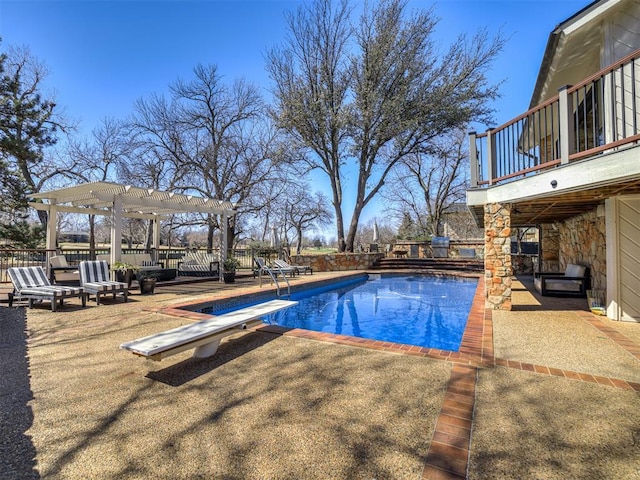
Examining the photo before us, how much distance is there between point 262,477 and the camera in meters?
1.80

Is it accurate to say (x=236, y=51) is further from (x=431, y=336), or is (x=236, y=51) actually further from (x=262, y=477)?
(x=262, y=477)

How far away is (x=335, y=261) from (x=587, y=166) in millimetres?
12471

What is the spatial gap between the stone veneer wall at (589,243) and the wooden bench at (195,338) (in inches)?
262

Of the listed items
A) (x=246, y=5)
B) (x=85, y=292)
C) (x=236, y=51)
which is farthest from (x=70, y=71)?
(x=85, y=292)

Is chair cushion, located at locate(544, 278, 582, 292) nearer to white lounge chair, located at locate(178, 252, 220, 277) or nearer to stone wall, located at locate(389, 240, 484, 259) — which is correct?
stone wall, located at locate(389, 240, 484, 259)

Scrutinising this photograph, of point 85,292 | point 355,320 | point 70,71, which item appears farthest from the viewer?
point 70,71

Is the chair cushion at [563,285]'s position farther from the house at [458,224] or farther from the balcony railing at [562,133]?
the house at [458,224]

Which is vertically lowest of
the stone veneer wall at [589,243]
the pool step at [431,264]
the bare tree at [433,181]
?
the pool step at [431,264]

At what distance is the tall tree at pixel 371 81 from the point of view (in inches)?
580

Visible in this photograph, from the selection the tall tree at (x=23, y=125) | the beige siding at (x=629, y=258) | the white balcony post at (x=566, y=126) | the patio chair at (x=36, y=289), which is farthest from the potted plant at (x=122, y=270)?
the beige siding at (x=629, y=258)

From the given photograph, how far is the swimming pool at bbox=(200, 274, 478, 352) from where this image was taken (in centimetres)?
629

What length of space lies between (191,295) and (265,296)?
1.95 metres

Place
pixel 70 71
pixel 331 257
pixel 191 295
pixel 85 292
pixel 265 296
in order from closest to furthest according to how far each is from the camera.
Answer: pixel 85 292, pixel 191 295, pixel 265 296, pixel 70 71, pixel 331 257

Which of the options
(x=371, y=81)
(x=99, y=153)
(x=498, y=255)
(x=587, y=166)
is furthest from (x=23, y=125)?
(x=587, y=166)
